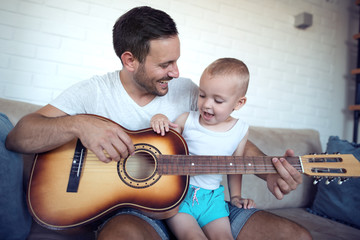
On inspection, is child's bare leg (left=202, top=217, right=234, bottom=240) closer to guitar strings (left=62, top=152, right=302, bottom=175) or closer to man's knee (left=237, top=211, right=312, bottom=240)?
man's knee (left=237, top=211, right=312, bottom=240)

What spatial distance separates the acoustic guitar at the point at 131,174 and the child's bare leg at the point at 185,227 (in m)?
0.06

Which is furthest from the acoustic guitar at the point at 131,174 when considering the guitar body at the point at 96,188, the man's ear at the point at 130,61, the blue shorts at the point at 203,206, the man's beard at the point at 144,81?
the man's ear at the point at 130,61

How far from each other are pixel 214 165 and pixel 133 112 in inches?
18.7

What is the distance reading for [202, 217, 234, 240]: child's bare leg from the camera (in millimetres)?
1113

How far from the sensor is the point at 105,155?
1.07 metres

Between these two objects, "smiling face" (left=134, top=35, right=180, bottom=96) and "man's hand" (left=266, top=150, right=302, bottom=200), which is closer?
"man's hand" (left=266, top=150, right=302, bottom=200)

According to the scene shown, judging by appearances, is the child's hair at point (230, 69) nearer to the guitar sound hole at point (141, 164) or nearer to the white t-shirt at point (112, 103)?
the white t-shirt at point (112, 103)

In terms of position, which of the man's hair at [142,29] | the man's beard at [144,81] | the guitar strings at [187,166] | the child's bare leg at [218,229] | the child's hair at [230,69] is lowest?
the child's bare leg at [218,229]

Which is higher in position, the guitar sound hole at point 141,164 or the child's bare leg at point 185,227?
the guitar sound hole at point 141,164

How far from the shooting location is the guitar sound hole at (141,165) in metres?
1.12

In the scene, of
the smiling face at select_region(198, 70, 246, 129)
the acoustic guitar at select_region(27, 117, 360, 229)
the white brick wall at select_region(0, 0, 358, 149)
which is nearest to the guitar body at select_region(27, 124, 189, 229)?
the acoustic guitar at select_region(27, 117, 360, 229)

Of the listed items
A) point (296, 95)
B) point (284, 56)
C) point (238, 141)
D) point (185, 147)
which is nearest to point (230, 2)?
point (284, 56)

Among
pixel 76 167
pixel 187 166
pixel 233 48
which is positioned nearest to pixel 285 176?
pixel 187 166

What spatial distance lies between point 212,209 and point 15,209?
0.76 metres
